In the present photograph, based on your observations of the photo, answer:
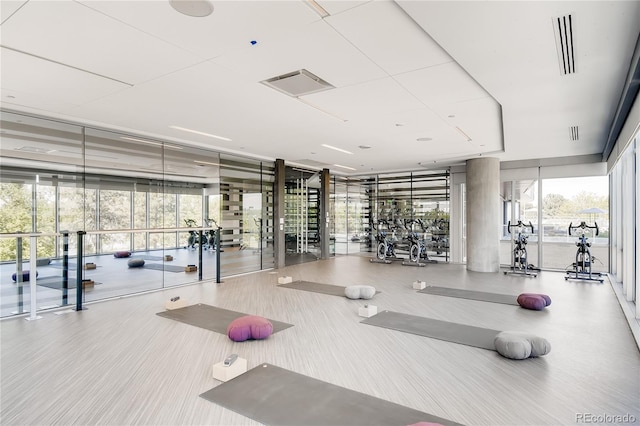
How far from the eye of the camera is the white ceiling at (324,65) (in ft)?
8.58

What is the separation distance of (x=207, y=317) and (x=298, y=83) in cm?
339

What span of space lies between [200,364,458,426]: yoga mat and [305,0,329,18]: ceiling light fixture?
116 inches

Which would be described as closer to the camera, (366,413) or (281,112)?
(366,413)

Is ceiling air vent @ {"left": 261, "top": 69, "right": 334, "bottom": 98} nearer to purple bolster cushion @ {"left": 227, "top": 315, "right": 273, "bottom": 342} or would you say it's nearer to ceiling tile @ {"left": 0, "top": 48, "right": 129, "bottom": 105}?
ceiling tile @ {"left": 0, "top": 48, "right": 129, "bottom": 105}

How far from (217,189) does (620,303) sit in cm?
787

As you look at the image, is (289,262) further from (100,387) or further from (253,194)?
(100,387)

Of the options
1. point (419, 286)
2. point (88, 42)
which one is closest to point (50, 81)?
point (88, 42)

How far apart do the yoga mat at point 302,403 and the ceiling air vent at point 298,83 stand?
305cm

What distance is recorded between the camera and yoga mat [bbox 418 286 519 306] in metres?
5.95

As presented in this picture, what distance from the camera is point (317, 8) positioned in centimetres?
255

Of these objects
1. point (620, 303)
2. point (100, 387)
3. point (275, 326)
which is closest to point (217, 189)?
point (275, 326)

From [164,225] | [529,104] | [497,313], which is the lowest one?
[497,313]

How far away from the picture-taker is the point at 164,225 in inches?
275

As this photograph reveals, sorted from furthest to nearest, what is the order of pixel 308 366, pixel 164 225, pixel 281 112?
1. pixel 164 225
2. pixel 281 112
3. pixel 308 366
